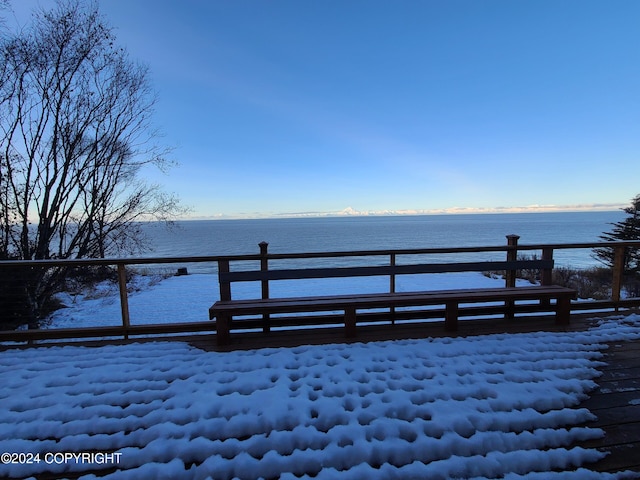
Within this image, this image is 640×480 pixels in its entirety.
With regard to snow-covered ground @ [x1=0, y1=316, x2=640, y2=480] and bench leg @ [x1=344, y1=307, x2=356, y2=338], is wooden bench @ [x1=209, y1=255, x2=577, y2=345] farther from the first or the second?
snow-covered ground @ [x1=0, y1=316, x2=640, y2=480]

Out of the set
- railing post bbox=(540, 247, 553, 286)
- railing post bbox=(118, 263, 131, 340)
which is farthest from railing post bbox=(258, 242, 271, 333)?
railing post bbox=(540, 247, 553, 286)

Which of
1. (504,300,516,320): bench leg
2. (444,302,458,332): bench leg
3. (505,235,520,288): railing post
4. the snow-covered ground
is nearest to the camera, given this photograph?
the snow-covered ground

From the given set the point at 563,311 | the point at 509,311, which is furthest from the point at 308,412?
the point at 563,311

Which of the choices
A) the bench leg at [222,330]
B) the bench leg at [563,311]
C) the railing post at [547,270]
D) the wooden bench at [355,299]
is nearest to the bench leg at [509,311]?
the wooden bench at [355,299]

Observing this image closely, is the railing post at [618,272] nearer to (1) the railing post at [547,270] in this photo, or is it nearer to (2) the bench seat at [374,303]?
(1) the railing post at [547,270]

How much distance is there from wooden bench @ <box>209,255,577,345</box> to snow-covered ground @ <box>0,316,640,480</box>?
0.42 m

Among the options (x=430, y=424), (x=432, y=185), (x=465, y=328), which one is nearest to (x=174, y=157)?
(x=465, y=328)

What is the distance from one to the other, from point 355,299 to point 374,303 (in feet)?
0.75

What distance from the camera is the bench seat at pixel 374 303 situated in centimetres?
323

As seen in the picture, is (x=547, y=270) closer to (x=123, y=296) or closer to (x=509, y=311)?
(x=509, y=311)

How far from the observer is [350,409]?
80.4 inches

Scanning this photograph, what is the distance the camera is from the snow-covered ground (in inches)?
62.3

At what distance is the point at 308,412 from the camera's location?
1972mm

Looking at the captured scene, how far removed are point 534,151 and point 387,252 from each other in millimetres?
21328
